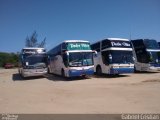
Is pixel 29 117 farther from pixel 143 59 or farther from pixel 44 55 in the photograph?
pixel 143 59

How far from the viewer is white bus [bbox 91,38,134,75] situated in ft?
61.3

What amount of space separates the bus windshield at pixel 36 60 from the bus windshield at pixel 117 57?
5.88 meters

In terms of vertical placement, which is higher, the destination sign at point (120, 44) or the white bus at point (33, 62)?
the destination sign at point (120, 44)

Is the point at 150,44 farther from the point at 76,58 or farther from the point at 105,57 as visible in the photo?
the point at 76,58

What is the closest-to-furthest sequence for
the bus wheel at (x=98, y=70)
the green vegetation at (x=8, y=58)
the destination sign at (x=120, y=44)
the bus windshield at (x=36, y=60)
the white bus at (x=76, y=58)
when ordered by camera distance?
the white bus at (x=76, y=58) < the destination sign at (x=120, y=44) < the bus windshield at (x=36, y=60) < the bus wheel at (x=98, y=70) < the green vegetation at (x=8, y=58)

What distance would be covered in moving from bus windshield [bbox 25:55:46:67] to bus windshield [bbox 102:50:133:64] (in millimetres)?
5878

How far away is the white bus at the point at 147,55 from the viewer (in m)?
21.9

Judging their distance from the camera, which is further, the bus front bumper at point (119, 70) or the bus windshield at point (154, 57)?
the bus windshield at point (154, 57)

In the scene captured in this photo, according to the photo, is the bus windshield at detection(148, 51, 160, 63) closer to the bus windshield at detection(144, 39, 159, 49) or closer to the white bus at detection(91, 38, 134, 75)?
the bus windshield at detection(144, 39, 159, 49)

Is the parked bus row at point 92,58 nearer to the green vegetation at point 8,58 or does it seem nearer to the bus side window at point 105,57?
the bus side window at point 105,57

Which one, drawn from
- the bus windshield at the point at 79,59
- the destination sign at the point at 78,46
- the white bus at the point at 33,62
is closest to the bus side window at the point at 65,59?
the bus windshield at the point at 79,59

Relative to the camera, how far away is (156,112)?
23.5ft

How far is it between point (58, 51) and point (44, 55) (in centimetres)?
140

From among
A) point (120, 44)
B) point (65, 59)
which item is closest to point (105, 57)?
point (120, 44)
